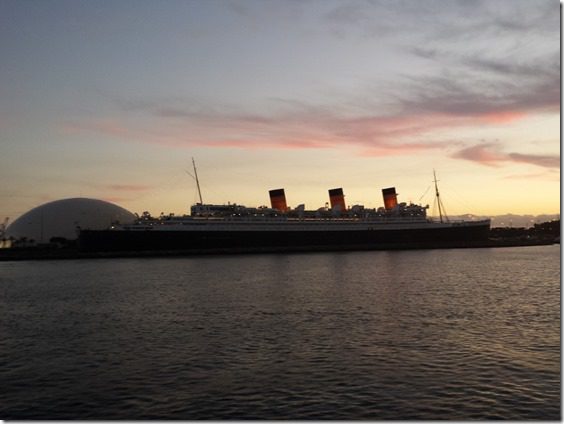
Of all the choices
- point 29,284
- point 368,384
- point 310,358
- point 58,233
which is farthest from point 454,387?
point 58,233

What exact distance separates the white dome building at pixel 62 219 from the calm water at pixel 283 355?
90.3 m

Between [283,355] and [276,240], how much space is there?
3006 inches

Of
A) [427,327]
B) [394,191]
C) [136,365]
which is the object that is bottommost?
[427,327]

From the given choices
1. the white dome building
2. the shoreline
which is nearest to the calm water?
the shoreline

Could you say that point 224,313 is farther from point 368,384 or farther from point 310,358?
point 368,384

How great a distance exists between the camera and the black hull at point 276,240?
80.6 m

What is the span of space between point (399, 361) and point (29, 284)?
34.2 m

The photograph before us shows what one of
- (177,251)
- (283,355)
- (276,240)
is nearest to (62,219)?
(177,251)

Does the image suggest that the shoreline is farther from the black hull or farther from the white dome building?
the white dome building

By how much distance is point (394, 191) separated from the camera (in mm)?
112750

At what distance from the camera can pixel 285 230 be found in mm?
94062

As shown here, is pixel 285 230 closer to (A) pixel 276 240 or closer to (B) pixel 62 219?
(A) pixel 276 240

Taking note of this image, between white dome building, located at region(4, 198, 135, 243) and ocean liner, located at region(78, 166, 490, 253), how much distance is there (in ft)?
93.4

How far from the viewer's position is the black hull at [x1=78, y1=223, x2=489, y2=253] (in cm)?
8062
